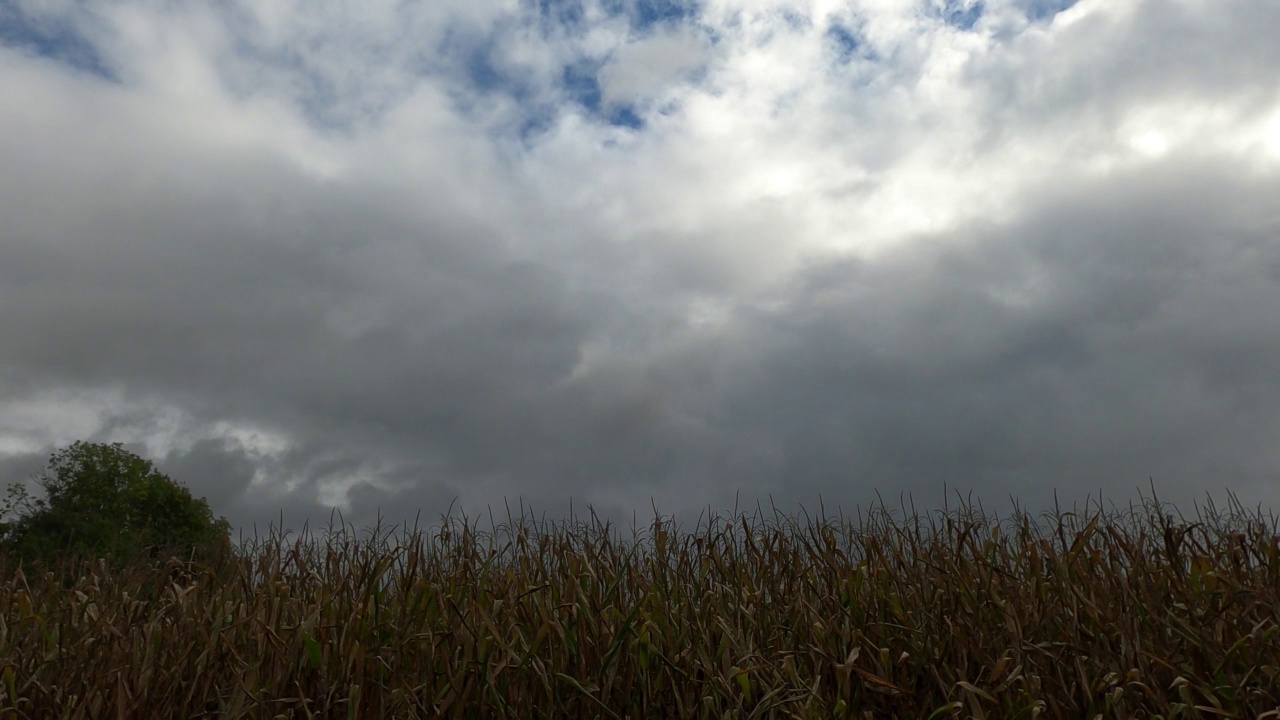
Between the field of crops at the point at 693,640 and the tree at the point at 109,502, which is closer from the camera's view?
the field of crops at the point at 693,640

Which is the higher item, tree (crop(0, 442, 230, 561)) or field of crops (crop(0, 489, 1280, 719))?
tree (crop(0, 442, 230, 561))

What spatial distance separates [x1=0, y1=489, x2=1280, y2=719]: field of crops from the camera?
15.3ft

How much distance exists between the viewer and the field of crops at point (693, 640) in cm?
465

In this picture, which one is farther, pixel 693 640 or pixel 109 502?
pixel 109 502

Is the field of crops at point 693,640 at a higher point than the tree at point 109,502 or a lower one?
lower

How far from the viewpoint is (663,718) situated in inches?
195

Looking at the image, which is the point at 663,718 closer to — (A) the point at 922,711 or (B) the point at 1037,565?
(A) the point at 922,711

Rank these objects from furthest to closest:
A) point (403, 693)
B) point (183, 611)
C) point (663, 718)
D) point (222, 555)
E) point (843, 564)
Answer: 1. point (222, 555)
2. point (843, 564)
3. point (183, 611)
4. point (663, 718)
5. point (403, 693)

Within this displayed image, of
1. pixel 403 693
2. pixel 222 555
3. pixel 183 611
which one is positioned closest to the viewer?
pixel 403 693

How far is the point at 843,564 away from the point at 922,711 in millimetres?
1782

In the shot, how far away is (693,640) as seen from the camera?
5.26 m

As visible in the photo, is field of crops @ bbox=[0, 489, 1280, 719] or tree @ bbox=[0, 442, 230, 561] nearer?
field of crops @ bbox=[0, 489, 1280, 719]

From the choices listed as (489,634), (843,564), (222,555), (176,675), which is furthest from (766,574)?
(222,555)

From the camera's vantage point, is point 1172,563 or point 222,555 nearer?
point 1172,563
